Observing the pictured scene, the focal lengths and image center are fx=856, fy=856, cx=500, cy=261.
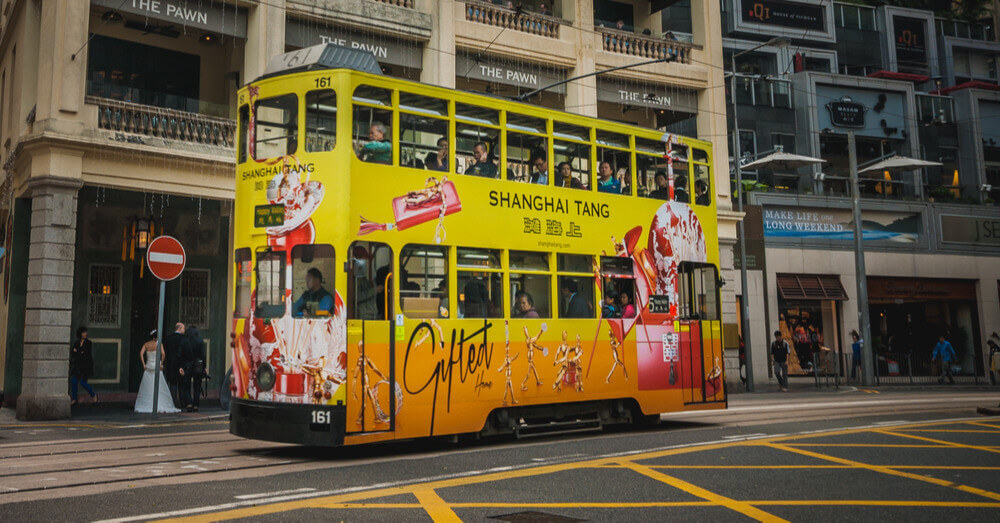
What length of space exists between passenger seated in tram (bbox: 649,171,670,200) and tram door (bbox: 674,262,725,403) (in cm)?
107

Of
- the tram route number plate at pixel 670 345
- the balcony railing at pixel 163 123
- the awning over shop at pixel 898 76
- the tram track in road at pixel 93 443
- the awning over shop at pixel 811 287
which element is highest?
the awning over shop at pixel 898 76

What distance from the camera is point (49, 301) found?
51.9 ft

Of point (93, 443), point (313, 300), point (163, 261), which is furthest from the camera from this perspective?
point (163, 261)

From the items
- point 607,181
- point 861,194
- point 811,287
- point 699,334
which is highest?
point 861,194

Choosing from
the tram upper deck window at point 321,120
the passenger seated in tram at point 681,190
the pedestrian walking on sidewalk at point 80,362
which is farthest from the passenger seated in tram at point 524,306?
the pedestrian walking on sidewalk at point 80,362

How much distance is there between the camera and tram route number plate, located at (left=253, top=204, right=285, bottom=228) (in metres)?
9.30

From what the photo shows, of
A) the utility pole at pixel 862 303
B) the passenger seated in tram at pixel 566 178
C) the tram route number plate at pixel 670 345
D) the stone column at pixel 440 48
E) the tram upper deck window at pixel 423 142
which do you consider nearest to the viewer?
the tram upper deck window at pixel 423 142

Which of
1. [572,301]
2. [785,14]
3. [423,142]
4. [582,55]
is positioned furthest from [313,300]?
[785,14]

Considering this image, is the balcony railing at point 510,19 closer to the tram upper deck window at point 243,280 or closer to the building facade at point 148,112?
the building facade at point 148,112

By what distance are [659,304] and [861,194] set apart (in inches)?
946

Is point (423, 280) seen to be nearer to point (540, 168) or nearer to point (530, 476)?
point (540, 168)

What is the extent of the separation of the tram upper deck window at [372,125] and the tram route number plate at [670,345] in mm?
5066

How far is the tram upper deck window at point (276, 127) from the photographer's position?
9.41 m

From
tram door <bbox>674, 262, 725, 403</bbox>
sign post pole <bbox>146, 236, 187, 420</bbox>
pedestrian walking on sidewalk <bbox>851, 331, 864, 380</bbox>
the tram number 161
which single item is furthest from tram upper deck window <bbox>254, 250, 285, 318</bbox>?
pedestrian walking on sidewalk <bbox>851, 331, 864, 380</bbox>
